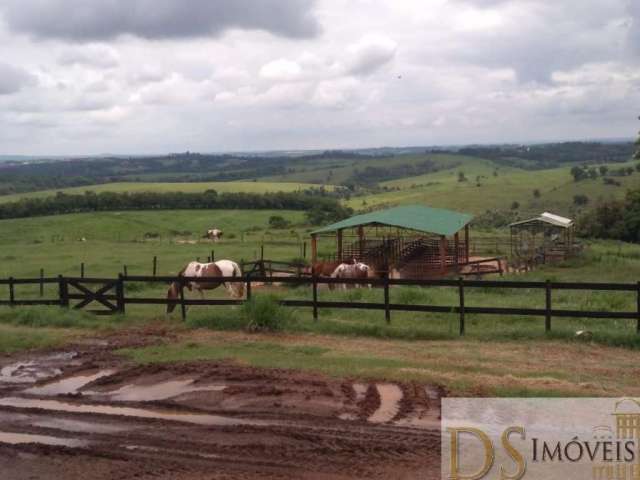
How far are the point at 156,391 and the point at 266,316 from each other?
4146 millimetres

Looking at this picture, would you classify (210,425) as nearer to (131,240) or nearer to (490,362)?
(490,362)

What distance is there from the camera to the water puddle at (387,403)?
298 inches

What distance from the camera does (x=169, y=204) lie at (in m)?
82.8

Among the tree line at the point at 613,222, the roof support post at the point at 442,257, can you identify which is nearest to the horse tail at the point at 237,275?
the roof support post at the point at 442,257

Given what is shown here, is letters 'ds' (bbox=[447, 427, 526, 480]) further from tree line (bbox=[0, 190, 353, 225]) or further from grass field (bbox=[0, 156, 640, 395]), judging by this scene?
tree line (bbox=[0, 190, 353, 225])

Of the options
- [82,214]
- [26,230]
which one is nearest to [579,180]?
[82,214]

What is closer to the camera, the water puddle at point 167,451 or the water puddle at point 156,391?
the water puddle at point 167,451

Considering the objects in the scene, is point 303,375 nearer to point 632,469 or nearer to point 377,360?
point 377,360

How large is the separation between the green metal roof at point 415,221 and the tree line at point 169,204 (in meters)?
37.2

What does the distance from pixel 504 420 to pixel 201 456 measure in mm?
3228

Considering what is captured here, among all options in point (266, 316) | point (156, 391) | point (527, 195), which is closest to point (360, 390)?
point (156, 391)

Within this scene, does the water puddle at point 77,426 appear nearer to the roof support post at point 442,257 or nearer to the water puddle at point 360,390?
the water puddle at point 360,390

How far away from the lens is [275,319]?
12945mm

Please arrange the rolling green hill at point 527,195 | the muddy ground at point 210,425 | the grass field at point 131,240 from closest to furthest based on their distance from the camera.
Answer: the muddy ground at point 210,425 → the grass field at point 131,240 → the rolling green hill at point 527,195
